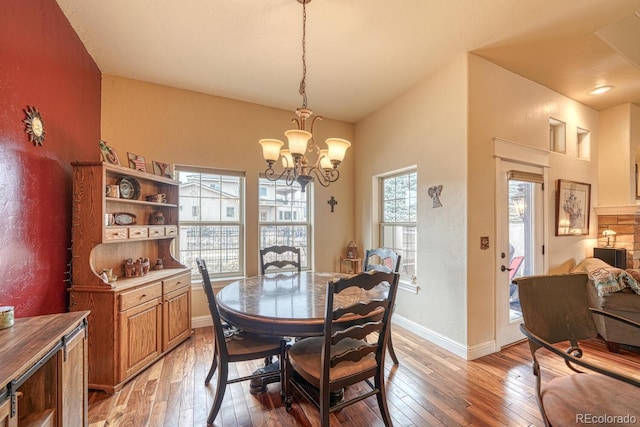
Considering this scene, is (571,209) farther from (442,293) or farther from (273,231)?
(273,231)

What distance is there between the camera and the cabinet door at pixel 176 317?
2.74 meters

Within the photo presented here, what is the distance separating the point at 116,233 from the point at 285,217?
215 centimetres

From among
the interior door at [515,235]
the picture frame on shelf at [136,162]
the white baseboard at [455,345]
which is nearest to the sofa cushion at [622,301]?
the interior door at [515,235]

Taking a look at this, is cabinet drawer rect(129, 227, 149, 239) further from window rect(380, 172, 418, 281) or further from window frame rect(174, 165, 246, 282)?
window rect(380, 172, 418, 281)

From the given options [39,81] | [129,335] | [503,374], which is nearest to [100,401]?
[129,335]

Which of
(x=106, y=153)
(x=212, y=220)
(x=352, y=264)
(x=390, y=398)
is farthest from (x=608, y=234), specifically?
(x=106, y=153)

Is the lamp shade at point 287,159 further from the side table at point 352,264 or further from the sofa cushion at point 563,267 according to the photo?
the sofa cushion at point 563,267

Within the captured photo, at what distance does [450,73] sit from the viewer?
2.87m

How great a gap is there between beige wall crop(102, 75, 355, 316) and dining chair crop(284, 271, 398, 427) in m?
2.14

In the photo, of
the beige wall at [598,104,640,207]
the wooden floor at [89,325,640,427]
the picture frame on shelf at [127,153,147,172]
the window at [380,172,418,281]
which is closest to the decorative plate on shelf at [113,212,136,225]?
the picture frame on shelf at [127,153,147,172]

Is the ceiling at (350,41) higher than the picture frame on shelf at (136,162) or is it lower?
higher

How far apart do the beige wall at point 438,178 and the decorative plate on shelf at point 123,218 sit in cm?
315

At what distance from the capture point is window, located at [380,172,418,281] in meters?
3.56

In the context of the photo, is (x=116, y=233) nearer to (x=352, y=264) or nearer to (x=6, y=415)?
(x=6, y=415)
